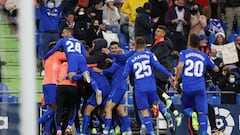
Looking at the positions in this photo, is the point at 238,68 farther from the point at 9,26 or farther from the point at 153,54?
the point at 9,26

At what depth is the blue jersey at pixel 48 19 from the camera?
16547mm

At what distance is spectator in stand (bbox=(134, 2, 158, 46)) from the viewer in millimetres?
16219

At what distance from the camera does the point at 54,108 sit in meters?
13.6

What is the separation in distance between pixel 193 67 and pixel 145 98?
3.10 feet

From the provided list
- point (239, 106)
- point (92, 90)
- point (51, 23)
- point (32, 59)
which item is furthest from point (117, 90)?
point (32, 59)

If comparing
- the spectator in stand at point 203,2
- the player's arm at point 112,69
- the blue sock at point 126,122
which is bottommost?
the blue sock at point 126,122

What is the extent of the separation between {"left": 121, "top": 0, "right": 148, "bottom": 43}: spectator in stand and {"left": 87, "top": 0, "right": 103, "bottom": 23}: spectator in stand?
506 millimetres

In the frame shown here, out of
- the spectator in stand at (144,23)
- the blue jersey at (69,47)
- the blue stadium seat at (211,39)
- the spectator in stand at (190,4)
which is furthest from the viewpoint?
the spectator in stand at (190,4)

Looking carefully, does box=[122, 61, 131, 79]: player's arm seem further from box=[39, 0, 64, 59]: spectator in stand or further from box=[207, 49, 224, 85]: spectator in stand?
box=[39, 0, 64, 59]: spectator in stand

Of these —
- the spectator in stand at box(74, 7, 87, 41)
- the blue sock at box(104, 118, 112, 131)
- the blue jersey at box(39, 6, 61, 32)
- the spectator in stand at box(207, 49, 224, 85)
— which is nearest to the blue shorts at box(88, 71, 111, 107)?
the blue sock at box(104, 118, 112, 131)

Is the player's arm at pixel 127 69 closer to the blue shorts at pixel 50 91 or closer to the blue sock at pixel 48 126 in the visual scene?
the blue shorts at pixel 50 91

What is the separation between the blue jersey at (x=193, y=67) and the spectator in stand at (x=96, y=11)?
479cm

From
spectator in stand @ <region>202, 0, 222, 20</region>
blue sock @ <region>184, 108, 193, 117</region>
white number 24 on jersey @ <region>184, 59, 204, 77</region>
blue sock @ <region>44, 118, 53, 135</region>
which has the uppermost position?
spectator in stand @ <region>202, 0, 222, 20</region>

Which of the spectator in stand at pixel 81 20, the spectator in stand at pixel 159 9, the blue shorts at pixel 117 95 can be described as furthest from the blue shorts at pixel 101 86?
the spectator in stand at pixel 159 9
